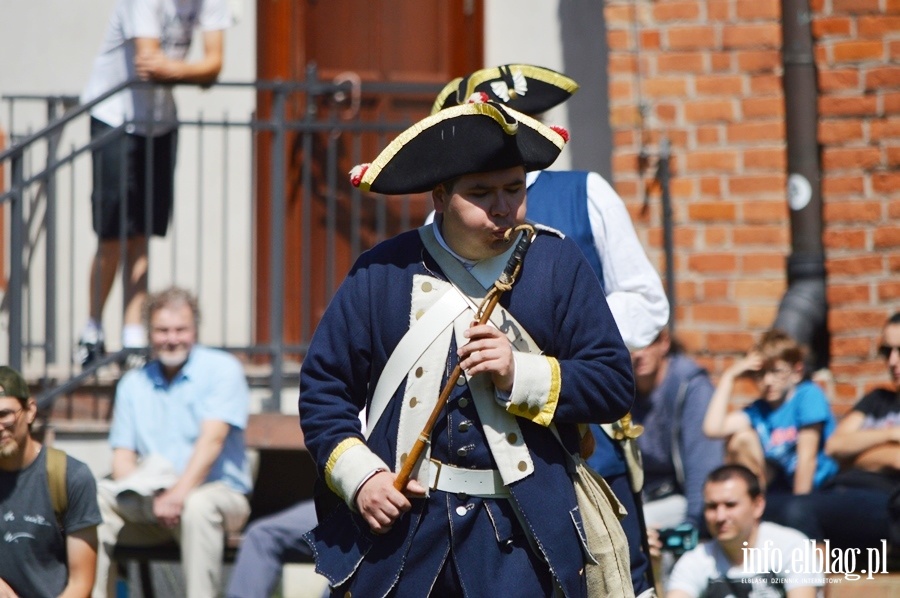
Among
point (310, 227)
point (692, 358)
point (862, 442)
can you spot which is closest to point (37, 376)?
point (310, 227)

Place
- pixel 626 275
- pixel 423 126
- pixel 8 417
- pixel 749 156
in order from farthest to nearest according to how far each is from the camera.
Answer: pixel 749 156
pixel 8 417
pixel 626 275
pixel 423 126

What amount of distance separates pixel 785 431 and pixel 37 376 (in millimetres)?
3848

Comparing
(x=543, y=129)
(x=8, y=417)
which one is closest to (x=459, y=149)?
(x=543, y=129)

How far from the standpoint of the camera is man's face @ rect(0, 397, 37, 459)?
564 centimetres

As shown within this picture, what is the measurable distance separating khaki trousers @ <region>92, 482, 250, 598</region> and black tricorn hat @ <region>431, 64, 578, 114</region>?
2950 millimetres

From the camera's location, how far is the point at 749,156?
24.6 ft

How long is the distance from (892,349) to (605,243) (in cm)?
264

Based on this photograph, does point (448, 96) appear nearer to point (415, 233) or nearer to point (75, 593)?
point (415, 233)

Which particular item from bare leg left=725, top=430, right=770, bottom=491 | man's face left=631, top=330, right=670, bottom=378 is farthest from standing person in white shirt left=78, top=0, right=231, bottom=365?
bare leg left=725, top=430, right=770, bottom=491

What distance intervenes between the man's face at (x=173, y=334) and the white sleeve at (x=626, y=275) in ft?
10.3

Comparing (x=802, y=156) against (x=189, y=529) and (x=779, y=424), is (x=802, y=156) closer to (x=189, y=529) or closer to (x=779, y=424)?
(x=779, y=424)

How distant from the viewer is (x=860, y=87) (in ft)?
24.3

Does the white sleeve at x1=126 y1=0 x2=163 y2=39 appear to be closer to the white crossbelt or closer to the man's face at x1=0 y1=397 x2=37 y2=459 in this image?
the man's face at x1=0 y1=397 x2=37 y2=459

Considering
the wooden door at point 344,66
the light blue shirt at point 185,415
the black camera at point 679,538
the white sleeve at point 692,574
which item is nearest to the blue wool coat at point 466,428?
the black camera at point 679,538
